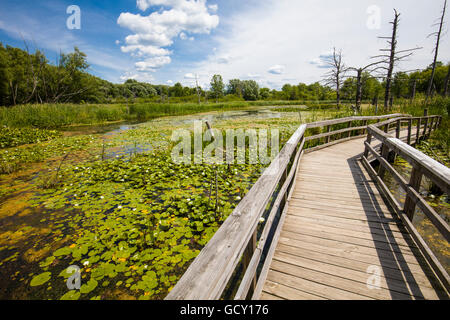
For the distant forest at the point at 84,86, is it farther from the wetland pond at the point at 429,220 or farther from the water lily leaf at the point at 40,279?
the water lily leaf at the point at 40,279

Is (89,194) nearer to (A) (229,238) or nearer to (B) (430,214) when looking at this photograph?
(A) (229,238)

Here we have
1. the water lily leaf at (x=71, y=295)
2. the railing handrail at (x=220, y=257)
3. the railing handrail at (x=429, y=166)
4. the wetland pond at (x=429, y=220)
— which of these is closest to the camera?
the railing handrail at (x=220, y=257)

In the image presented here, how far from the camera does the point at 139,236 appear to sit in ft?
10.3

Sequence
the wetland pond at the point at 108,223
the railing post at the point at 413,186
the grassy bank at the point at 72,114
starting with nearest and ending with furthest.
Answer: the railing post at the point at 413,186, the wetland pond at the point at 108,223, the grassy bank at the point at 72,114

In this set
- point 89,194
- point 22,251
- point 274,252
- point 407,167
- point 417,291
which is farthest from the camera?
point 407,167

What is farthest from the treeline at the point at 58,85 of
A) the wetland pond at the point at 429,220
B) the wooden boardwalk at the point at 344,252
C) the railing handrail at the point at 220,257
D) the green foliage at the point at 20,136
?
the railing handrail at the point at 220,257

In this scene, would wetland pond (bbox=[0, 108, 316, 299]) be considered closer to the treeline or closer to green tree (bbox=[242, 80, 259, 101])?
the treeline

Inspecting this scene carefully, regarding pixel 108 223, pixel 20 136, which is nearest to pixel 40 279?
pixel 108 223

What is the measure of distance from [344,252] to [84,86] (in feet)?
160

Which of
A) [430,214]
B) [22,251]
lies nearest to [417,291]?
[430,214]

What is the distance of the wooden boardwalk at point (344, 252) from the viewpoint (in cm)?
173

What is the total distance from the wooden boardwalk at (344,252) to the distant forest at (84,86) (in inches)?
445

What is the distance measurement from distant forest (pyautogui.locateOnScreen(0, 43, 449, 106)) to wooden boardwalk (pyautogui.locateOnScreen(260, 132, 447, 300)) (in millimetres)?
11315
